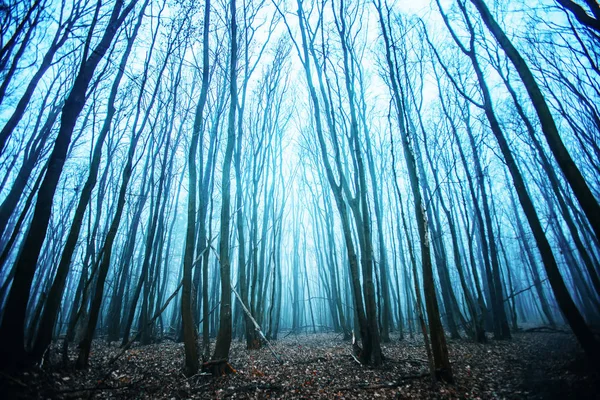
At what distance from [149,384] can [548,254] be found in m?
7.79

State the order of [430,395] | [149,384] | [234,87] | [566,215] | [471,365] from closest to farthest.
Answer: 1. [430,395]
2. [149,384]
3. [471,365]
4. [234,87]
5. [566,215]

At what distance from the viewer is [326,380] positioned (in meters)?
4.64

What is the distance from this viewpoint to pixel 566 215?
1040cm

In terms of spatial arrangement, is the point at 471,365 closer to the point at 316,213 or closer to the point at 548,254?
the point at 548,254

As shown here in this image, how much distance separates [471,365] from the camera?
511cm

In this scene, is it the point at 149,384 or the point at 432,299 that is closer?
the point at 432,299

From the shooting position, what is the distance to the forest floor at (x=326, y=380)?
3.32 m

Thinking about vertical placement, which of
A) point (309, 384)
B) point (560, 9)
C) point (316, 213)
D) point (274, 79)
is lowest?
point (309, 384)

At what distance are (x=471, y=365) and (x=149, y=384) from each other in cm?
651

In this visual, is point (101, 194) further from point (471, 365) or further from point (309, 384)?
point (471, 365)

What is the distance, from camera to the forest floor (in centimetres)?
332

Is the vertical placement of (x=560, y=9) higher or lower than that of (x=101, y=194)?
higher

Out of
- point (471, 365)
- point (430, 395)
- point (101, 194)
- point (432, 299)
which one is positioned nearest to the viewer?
point (430, 395)

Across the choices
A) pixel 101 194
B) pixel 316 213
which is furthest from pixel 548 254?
pixel 101 194
